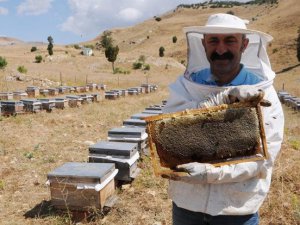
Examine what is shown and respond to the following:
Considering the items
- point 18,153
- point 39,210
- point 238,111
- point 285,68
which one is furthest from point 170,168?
point 285,68

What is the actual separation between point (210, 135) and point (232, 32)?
2.41ft

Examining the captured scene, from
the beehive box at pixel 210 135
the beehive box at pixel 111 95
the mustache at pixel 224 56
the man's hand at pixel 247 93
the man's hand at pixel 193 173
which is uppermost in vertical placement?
the mustache at pixel 224 56

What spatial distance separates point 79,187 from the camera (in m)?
4.84

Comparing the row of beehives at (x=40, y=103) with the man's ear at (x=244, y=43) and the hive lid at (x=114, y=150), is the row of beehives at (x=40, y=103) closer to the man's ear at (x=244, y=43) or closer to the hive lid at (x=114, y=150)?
the hive lid at (x=114, y=150)

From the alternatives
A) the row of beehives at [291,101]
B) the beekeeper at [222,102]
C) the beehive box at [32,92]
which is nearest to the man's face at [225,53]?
the beekeeper at [222,102]

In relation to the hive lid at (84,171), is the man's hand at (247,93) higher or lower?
higher

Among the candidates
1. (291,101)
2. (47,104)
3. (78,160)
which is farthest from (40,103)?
(291,101)

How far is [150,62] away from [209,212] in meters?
47.9

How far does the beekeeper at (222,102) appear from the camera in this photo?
2168 millimetres

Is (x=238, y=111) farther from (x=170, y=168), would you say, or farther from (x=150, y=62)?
(x=150, y=62)

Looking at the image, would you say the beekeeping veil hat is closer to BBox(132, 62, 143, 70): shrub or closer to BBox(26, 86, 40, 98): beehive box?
BBox(26, 86, 40, 98): beehive box

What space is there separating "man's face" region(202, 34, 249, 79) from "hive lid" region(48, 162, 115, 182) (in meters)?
2.90

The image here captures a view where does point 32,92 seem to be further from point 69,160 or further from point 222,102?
point 222,102

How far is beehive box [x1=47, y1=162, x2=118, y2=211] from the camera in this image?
4.85 metres
